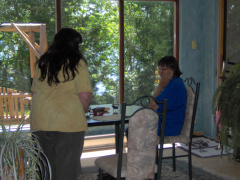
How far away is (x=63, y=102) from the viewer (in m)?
1.80

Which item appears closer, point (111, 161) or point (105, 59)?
point (111, 161)

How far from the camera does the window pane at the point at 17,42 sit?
13.3 feet

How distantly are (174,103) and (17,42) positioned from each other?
248cm

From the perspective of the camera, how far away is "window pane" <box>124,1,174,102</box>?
4.65 meters

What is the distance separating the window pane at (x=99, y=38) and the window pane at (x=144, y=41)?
0.20 m

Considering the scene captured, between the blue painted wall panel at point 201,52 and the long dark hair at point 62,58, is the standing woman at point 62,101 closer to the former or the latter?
the long dark hair at point 62,58

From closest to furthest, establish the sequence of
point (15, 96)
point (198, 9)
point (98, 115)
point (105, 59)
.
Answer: point (98, 115), point (15, 96), point (105, 59), point (198, 9)

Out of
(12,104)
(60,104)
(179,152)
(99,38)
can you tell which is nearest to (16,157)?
(60,104)

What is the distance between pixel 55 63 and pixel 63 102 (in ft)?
0.76

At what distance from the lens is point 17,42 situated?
4121mm

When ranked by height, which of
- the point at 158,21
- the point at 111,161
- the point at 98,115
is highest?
the point at 158,21

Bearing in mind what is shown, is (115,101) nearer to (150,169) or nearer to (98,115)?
(98,115)

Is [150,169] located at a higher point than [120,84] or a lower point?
lower

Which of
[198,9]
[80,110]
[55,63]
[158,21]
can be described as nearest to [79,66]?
[55,63]
